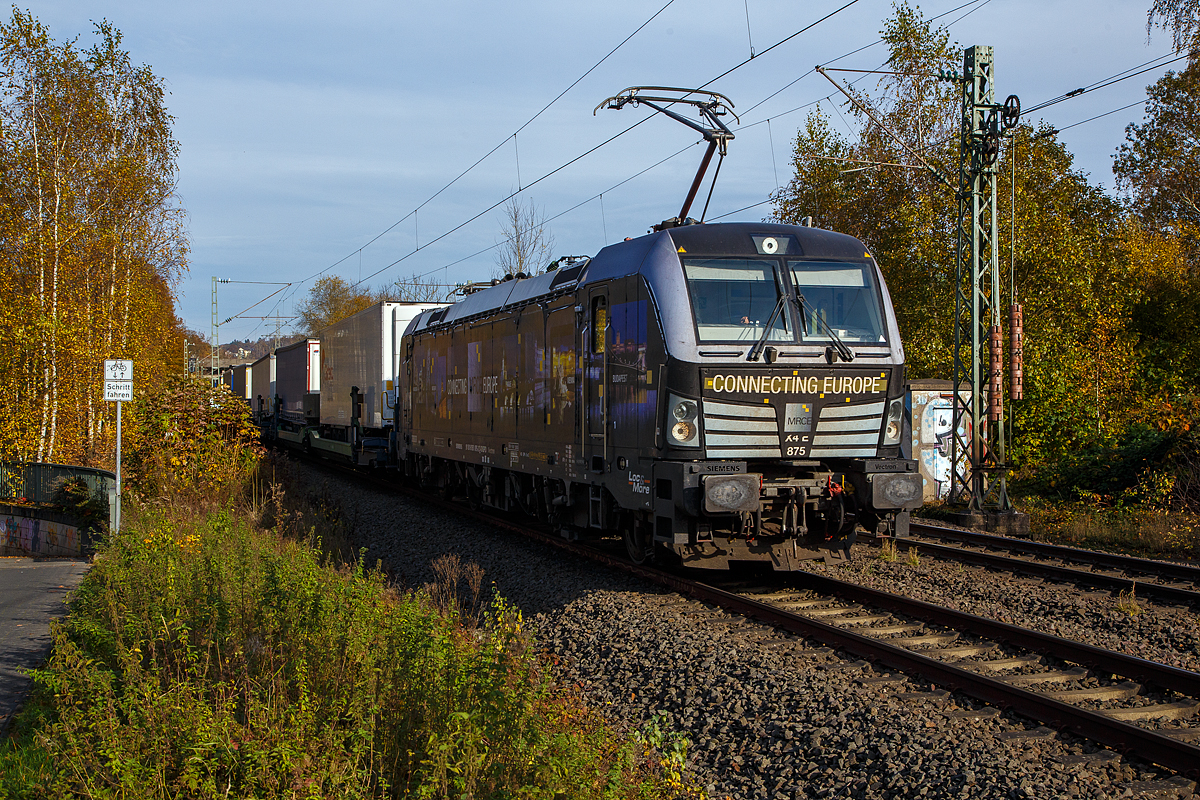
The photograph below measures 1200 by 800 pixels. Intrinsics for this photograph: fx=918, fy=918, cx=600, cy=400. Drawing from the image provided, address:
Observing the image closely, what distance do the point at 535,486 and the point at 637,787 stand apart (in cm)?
833

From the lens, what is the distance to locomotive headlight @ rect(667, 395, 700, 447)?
8.35m

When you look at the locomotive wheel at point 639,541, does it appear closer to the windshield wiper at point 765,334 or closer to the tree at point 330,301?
the windshield wiper at point 765,334

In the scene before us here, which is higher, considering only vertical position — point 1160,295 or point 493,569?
point 1160,295

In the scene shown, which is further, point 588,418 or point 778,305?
point 588,418

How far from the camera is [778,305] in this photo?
8.77m

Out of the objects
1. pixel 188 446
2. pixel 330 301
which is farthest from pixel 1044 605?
pixel 330 301

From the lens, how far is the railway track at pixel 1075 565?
8.98 meters

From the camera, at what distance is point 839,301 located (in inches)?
356

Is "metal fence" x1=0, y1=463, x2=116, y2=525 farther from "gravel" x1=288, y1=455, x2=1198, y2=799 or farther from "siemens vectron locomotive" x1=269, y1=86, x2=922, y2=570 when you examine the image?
"siemens vectron locomotive" x1=269, y1=86, x2=922, y2=570

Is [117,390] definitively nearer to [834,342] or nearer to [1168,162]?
[834,342]

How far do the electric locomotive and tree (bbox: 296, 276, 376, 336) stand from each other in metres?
66.4

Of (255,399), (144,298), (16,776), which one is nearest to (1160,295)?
(144,298)

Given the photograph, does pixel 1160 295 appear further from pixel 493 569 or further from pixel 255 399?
pixel 255 399

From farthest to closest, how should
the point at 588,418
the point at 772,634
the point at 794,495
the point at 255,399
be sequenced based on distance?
the point at 255,399
the point at 588,418
the point at 794,495
the point at 772,634
